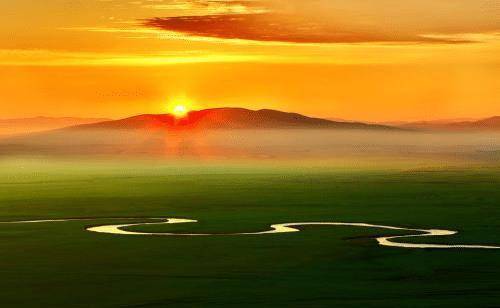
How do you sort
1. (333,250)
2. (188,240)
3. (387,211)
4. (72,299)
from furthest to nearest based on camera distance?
(387,211) → (188,240) → (333,250) → (72,299)

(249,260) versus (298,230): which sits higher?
(298,230)

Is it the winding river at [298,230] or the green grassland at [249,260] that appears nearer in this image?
the green grassland at [249,260]

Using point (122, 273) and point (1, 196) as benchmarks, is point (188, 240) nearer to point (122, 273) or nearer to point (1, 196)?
point (122, 273)

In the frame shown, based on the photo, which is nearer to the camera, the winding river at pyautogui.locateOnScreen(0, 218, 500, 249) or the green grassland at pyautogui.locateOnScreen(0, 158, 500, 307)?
the green grassland at pyautogui.locateOnScreen(0, 158, 500, 307)

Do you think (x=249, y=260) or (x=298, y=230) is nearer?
(x=249, y=260)

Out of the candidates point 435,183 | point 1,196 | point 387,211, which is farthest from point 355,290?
point 435,183

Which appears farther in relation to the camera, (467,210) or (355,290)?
(467,210)

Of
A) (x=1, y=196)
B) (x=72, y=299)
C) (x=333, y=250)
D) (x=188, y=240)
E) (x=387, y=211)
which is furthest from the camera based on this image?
(x=1, y=196)

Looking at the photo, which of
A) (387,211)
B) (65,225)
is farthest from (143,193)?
(65,225)

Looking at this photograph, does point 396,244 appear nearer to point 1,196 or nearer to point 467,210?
point 467,210
